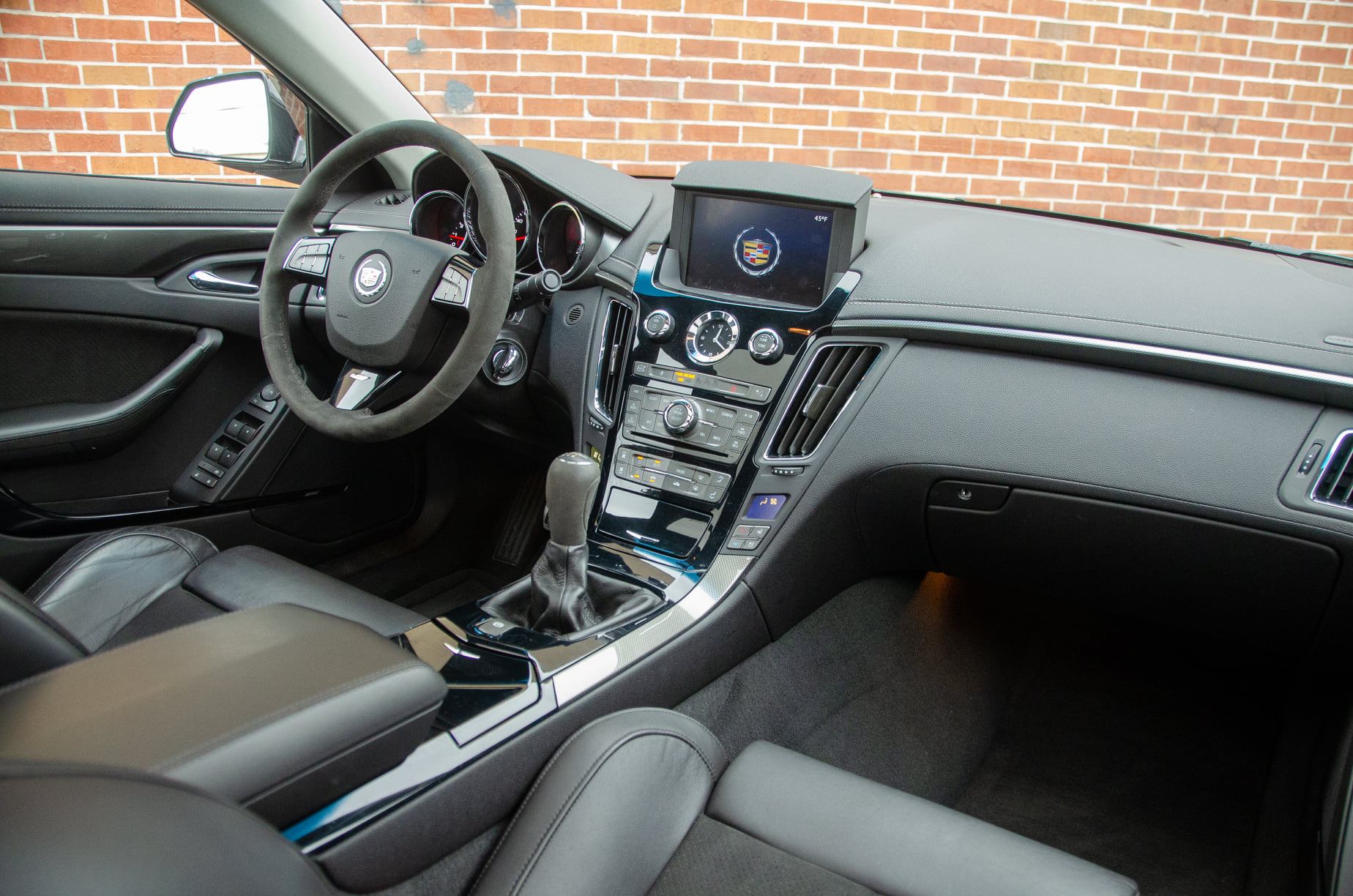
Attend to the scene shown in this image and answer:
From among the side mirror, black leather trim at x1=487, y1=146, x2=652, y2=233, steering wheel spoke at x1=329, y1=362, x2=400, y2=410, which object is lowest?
steering wheel spoke at x1=329, y1=362, x2=400, y2=410

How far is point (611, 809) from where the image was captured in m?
0.93

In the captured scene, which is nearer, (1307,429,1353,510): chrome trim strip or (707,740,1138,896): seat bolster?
(707,740,1138,896): seat bolster

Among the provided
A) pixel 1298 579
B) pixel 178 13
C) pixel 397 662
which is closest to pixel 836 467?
pixel 1298 579

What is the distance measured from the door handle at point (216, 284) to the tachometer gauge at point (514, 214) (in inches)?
23.0

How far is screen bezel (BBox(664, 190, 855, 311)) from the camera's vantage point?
1529 mm

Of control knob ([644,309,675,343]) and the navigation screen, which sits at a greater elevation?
the navigation screen

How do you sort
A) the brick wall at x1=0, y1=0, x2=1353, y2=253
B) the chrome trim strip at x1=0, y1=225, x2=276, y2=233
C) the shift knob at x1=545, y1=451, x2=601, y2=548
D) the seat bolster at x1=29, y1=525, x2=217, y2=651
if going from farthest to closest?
the brick wall at x1=0, y1=0, x2=1353, y2=253 → the chrome trim strip at x1=0, y1=225, x2=276, y2=233 → the seat bolster at x1=29, y1=525, x2=217, y2=651 → the shift knob at x1=545, y1=451, x2=601, y2=548

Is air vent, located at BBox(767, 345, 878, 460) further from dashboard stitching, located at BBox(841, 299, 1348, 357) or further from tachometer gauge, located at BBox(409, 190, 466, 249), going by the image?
tachometer gauge, located at BBox(409, 190, 466, 249)

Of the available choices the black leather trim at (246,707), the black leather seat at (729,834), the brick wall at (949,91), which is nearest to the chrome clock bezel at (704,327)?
the black leather seat at (729,834)

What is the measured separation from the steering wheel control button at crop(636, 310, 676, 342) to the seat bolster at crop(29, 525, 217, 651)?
85cm

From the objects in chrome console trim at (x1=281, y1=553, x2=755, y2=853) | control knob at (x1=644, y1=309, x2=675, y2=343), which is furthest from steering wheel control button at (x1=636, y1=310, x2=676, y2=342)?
chrome console trim at (x1=281, y1=553, x2=755, y2=853)

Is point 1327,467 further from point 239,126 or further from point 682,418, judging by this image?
point 239,126

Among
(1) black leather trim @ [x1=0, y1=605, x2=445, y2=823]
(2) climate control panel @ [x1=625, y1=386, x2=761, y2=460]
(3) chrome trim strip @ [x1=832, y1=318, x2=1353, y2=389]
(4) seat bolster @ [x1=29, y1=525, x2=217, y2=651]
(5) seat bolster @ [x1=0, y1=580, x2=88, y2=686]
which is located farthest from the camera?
(2) climate control panel @ [x1=625, y1=386, x2=761, y2=460]

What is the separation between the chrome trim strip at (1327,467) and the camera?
4.07ft
